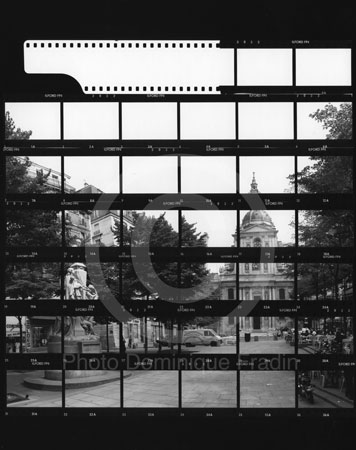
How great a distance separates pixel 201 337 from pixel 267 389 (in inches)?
45.0

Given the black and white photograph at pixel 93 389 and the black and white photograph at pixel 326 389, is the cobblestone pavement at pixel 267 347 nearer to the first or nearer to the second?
the black and white photograph at pixel 326 389

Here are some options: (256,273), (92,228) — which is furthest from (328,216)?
(92,228)

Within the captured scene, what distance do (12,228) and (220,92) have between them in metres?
3.99

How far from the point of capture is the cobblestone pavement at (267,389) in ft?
21.5

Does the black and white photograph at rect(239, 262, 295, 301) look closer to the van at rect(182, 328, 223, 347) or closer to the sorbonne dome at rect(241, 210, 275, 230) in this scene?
the sorbonne dome at rect(241, 210, 275, 230)

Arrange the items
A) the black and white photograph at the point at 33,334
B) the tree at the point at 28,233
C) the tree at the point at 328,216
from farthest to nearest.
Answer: the tree at the point at 28,233
the tree at the point at 328,216
the black and white photograph at the point at 33,334

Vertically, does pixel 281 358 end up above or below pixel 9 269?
below

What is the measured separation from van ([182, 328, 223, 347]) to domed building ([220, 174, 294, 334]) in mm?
327

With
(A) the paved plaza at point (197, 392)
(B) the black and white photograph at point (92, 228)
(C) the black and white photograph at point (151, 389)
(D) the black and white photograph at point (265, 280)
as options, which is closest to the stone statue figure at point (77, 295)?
(B) the black and white photograph at point (92, 228)

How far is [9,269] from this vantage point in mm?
8266

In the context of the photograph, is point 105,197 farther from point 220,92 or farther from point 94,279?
point 220,92

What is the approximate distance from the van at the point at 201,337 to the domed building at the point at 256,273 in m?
0.33
